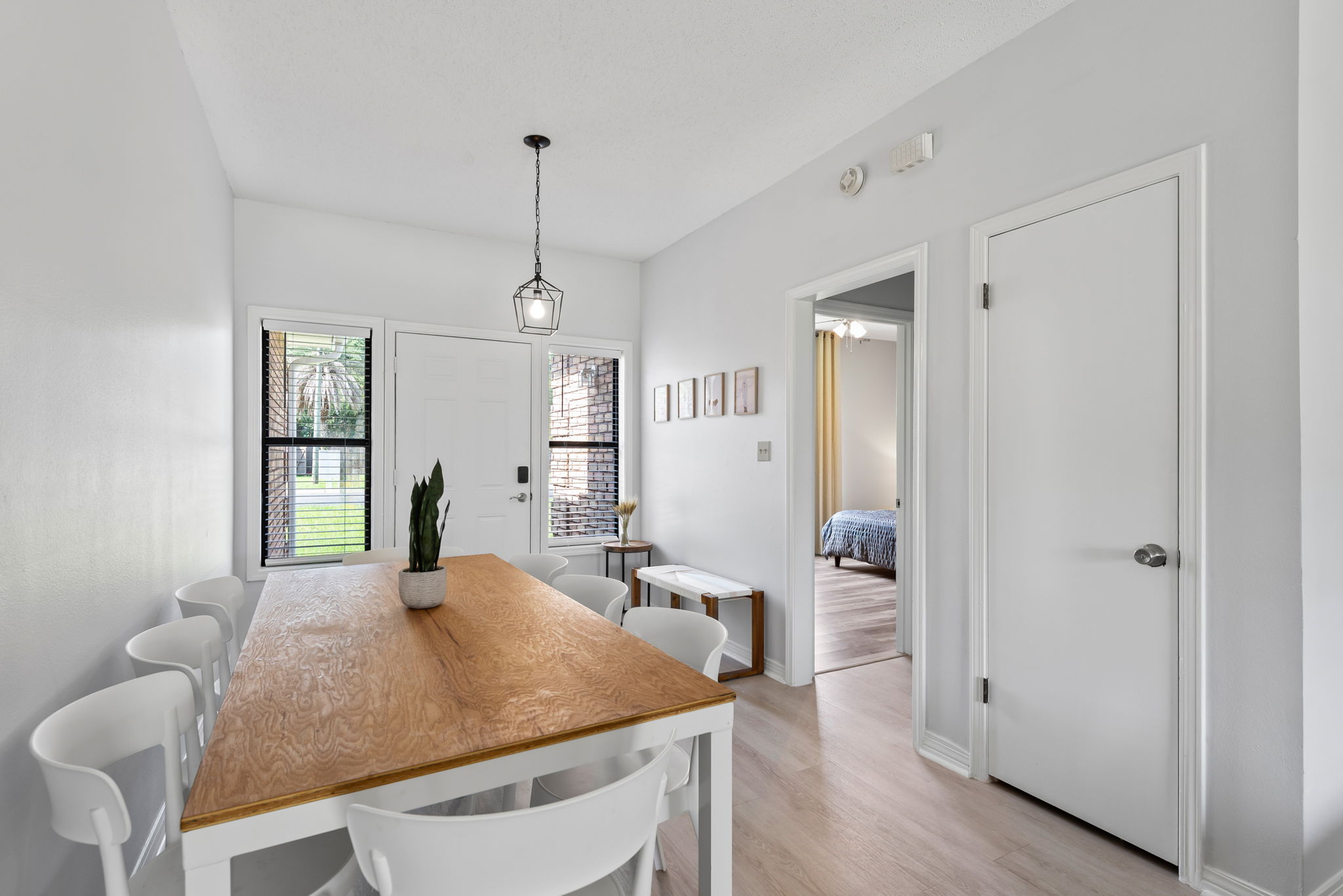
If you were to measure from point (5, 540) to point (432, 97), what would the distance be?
2333 mm

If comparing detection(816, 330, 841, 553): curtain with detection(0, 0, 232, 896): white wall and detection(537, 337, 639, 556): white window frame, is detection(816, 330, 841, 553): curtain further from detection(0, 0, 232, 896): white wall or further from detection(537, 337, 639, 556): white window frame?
detection(0, 0, 232, 896): white wall

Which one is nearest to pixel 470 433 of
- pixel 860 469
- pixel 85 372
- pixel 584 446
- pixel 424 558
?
pixel 584 446

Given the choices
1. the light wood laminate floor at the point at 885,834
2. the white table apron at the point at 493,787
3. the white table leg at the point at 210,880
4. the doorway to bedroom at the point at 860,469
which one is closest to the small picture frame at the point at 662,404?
the doorway to bedroom at the point at 860,469

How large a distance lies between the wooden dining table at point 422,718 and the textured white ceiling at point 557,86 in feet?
6.82

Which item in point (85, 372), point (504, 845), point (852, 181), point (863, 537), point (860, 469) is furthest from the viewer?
point (860, 469)

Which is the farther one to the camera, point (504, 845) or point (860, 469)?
point (860, 469)

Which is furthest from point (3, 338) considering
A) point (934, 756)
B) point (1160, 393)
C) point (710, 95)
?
point (934, 756)

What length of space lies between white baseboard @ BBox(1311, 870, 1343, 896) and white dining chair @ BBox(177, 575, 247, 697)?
10.3ft

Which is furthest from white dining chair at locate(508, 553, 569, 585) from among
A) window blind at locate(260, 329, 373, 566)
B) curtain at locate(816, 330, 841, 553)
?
curtain at locate(816, 330, 841, 553)

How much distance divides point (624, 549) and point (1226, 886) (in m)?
3.50

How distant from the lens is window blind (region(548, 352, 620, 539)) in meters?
5.10

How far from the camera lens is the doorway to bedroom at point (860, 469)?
4134 mm

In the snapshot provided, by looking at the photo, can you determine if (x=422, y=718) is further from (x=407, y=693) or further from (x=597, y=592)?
(x=597, y=592)

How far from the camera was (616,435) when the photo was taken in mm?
5289
